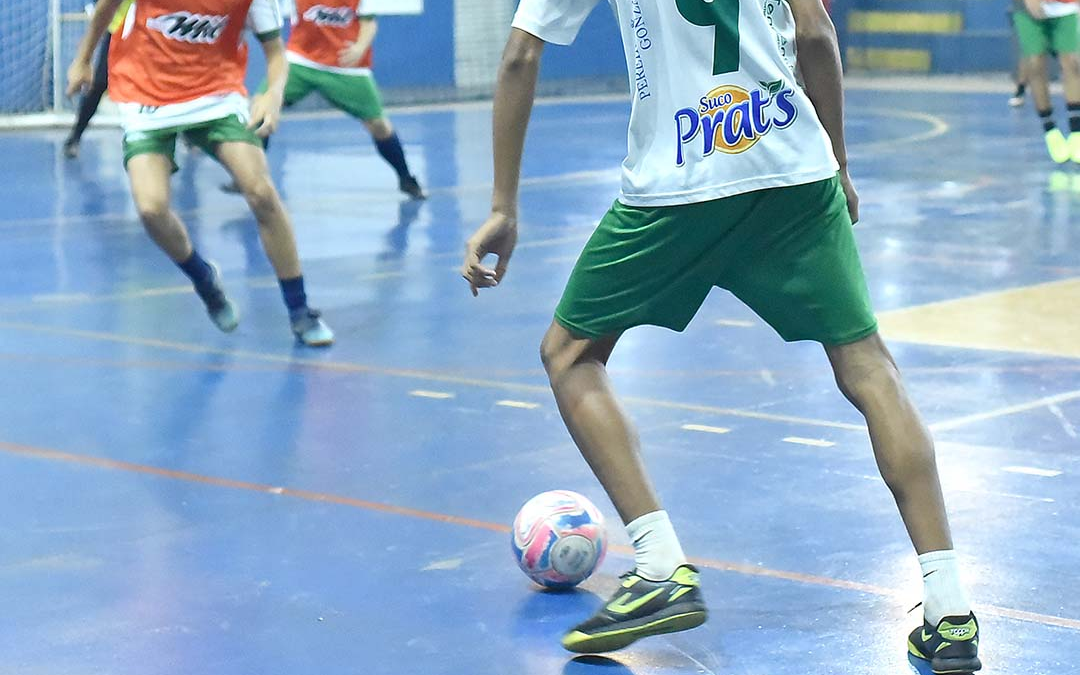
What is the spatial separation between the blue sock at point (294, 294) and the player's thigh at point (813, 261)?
166 inches

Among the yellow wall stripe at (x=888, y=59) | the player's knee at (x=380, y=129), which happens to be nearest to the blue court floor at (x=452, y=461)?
the player's knee at (x=380, y=129)

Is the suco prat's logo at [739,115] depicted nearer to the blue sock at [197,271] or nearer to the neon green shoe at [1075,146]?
the blue sock at [197,271]

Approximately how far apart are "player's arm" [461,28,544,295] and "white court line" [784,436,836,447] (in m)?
2.14

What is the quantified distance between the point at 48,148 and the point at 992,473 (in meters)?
13.1

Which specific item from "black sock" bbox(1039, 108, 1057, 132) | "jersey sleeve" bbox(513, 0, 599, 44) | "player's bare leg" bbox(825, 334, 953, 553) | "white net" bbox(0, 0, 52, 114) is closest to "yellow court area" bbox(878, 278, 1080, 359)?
"player's bare leg" bbox(825, 334, 953, 553)

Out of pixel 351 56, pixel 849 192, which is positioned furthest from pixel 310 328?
pixel 351 56

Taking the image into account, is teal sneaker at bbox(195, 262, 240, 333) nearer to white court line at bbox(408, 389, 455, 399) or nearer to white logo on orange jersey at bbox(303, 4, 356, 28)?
white court line at bbox(408, 389, 455, 399)

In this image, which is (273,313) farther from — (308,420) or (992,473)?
(992,473)

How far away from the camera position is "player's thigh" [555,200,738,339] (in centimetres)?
384

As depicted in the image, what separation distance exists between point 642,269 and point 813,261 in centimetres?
37

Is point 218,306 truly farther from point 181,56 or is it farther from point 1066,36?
point 1066,36

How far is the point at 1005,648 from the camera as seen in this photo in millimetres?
3859

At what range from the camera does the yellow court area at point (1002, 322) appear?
740cm

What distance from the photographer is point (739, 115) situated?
148 inches
